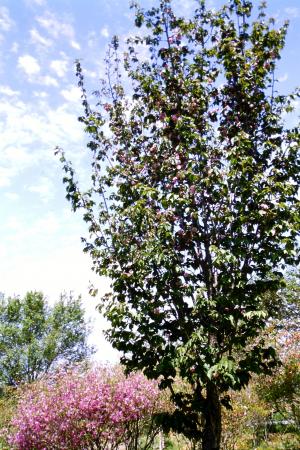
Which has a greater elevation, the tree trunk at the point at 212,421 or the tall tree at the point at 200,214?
the tall tree at the point at 200,214

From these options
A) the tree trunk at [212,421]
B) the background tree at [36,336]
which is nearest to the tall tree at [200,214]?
the tree trunk at [212,421]

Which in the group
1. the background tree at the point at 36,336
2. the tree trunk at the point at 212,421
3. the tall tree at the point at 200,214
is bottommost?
the tree trunk at the point at 212,421

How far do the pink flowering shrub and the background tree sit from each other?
28.6 metres

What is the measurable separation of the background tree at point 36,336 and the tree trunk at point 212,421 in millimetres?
33521

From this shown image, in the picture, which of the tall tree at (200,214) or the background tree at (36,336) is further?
the background tree at (36,336)

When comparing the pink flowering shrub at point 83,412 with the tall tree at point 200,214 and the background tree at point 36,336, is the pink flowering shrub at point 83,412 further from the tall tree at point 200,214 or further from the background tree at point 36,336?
the background tree at point 36,336

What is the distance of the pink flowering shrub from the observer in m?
11.2

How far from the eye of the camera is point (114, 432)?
38.6 ft

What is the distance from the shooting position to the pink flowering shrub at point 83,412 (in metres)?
11.2

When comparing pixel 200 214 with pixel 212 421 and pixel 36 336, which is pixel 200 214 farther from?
pixel 36 336

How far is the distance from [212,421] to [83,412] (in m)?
4.39

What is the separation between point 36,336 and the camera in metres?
42.1

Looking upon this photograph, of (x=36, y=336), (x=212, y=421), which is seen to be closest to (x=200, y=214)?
(x=212, y=421)

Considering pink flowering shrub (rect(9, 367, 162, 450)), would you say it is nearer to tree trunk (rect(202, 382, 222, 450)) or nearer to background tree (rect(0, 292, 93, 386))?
tree trunk (rect(202, 382, 222, 450))
